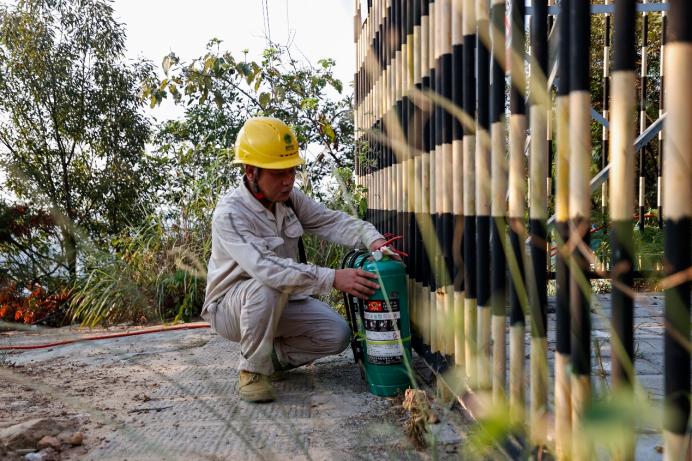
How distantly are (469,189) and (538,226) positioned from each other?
2.25ft

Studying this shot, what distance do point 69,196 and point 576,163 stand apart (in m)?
9.82

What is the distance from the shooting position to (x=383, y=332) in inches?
112

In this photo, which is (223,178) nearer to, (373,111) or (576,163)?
(373,111)

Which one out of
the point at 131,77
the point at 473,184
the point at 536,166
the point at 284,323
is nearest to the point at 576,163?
the point at 536,166

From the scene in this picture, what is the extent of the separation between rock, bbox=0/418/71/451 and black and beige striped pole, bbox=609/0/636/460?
82.0 inches

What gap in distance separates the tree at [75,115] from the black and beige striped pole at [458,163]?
8.07 m

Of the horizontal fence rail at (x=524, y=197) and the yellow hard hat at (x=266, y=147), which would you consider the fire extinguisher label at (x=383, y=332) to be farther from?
the yellow hard hat at (x=266, y=147)

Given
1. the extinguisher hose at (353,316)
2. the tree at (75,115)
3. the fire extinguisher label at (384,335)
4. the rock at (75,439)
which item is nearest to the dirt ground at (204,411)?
the rock at (75,439)

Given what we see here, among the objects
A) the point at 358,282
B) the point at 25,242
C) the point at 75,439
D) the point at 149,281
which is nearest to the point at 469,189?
the point at 358,282

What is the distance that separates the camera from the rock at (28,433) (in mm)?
2271

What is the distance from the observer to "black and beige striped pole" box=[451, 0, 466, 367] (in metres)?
2.36

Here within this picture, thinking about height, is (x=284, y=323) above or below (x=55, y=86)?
below

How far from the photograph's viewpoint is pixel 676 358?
1.05 m

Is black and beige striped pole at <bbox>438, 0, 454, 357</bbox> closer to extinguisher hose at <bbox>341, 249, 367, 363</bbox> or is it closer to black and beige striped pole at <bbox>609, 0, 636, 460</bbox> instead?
extinguisher hose at <bbox>341, 249, 367, 363</bbox>
